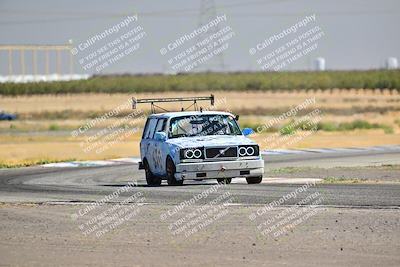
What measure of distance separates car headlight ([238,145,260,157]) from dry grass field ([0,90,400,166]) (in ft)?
47.6

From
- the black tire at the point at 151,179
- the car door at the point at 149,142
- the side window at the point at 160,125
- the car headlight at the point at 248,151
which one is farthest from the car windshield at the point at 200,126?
the black tire at the point at 151,179

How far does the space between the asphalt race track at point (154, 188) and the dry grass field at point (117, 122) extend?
584 cm

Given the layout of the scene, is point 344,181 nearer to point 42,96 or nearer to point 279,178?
point 279,178

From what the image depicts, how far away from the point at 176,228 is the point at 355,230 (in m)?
2.52

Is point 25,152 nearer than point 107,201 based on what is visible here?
No

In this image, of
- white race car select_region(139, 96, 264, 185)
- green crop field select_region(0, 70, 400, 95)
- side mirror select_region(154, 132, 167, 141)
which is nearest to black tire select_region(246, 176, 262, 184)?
white race car select_region(139, 96, 264, 185)

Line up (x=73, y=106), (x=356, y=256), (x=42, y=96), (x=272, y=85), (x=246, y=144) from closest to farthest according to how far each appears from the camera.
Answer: (x=356, y=256) → (x=246, y=144) → (x=73, y=106) → (x=42, y=96) → (x=272, y=85)

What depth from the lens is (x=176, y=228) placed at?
15.1 metres

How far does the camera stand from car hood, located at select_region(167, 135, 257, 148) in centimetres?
2258

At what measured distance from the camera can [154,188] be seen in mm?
22938

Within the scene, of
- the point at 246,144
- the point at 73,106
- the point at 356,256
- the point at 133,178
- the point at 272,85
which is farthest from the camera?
the point at 272,85

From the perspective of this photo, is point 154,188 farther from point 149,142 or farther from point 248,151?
point 248,151

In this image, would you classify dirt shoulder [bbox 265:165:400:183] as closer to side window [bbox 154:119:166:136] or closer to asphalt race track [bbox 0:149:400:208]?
asphalt race track [bbox 0:149:400:208]

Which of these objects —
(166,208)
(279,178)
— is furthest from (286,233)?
(279,178)
